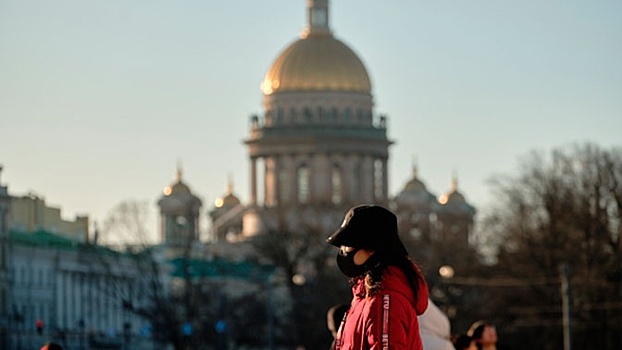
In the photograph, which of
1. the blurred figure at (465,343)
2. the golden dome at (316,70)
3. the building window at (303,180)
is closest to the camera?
the blurred figure at (465,343)

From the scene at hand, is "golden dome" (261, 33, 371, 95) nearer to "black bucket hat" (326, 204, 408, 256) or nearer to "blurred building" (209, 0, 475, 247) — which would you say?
"blurred building" (209, 0, 475, 247)

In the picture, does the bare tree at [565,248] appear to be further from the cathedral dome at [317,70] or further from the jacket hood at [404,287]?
the cathedral dome at [317,70]

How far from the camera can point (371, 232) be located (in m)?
10.7

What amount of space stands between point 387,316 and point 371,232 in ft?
1.17

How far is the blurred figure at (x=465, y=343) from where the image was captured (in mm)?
17016

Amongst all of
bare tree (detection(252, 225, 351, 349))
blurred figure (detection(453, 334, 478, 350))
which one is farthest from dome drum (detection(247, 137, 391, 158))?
blurred figure (detection(453, 334, 478, 350))

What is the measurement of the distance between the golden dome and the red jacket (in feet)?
525

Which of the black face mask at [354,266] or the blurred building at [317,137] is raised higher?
the blurred building at [317,137]

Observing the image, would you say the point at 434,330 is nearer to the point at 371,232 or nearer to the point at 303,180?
the point at 371,232

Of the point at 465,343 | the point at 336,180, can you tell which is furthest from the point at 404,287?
the point at 336,180

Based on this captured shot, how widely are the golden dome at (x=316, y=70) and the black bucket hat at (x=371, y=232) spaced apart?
16016 cm

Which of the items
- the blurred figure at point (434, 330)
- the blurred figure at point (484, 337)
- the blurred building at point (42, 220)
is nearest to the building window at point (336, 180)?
the blurred building at point (42, 220)

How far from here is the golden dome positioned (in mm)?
171375

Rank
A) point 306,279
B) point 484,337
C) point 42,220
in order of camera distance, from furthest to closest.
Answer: point 42,220 < point 306,279 < point 484,337
